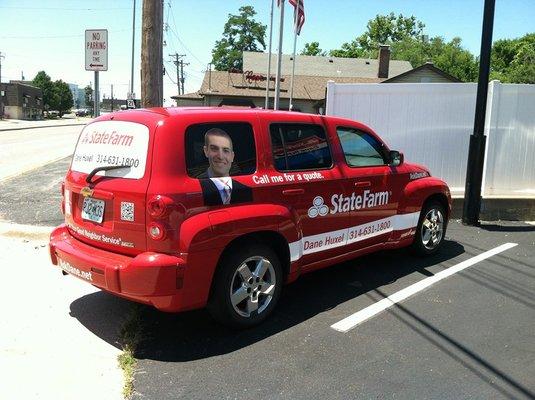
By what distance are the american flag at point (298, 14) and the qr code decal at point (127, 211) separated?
11813 mm

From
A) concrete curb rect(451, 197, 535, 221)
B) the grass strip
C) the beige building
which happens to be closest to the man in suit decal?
the grass strip

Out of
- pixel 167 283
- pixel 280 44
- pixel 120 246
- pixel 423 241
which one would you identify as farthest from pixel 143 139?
pixel 280 44

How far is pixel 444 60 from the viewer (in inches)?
2425

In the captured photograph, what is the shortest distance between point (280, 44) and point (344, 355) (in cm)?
1000

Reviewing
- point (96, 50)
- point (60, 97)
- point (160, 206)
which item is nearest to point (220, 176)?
point (160, 206)

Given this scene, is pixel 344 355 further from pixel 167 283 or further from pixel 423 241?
pixel 423 241

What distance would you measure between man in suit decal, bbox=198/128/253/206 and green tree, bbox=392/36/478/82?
57.5 meters

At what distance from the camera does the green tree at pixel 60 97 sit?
9694cm

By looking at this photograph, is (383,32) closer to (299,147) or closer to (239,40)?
(239,40)

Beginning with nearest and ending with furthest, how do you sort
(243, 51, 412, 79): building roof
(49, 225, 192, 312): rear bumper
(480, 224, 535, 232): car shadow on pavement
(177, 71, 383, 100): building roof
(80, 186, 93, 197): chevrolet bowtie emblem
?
1. (49, 225, 192, 312): rear bumper
2. (80, 186, 93, 197): chevrolet bowtie emblem
3. (480, 224, 535, 232): car shadow on pavement
4. (177, 71, 383, 100): building roof
5. (243, 51, 412, 79): building roof

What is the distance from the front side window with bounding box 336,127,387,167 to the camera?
5.41 meters

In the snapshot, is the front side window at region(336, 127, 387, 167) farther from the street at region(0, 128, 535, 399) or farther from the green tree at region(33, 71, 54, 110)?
the green tree at region(33, 71, 54, 110)

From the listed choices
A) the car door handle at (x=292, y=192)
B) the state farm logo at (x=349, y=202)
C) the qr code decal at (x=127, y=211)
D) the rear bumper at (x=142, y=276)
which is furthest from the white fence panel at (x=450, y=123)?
the rear bumper at (x=142, y=276)

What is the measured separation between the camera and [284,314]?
15.7 ft
